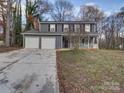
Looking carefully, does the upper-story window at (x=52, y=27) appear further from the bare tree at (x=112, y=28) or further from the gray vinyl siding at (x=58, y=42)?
the bare tree at (x=112, y=28)

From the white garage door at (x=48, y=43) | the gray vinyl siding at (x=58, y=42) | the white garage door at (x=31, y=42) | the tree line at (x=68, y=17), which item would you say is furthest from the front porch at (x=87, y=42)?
the tree line at (x=68, y=17)

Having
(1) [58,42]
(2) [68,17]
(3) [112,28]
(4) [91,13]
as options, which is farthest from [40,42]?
(3) [112,28]

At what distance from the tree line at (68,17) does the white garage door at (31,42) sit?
7846 mm

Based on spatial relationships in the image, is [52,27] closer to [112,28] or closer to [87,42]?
[87,42]

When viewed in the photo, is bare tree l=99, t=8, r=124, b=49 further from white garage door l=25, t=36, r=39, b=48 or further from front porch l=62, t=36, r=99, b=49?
white garage door l=25, t=36, r=39, b=48

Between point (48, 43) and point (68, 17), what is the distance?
834 inches

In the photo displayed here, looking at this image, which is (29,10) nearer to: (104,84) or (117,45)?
(117,45)

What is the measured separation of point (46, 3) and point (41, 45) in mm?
18171

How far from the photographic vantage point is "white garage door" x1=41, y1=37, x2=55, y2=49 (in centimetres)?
3278

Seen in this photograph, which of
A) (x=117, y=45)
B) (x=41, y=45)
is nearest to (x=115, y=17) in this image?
(x=117, y=45)

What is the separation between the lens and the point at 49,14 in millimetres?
49969

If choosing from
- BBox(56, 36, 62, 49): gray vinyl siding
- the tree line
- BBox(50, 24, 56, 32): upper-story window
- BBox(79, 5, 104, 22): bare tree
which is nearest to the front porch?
BBox(56, 36, 62, 49): gray vinyl siding

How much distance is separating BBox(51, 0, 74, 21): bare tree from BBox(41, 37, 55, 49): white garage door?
19325mm

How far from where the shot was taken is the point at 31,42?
3284cm
